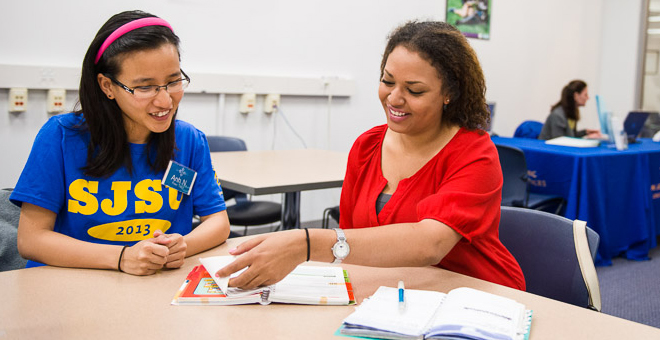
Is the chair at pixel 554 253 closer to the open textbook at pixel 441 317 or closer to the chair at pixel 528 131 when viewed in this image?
the open textbook at pixel 441 317

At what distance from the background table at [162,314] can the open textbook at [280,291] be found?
0.06 feet

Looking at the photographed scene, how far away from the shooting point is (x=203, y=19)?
3.83 metres

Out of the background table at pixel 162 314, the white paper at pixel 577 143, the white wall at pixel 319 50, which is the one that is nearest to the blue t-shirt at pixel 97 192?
the background table at pixel 162 314

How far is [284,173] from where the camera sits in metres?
2.73

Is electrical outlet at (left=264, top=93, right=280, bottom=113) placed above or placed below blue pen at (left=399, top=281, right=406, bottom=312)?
above

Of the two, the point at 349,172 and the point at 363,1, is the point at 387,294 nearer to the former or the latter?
the point at 349,172

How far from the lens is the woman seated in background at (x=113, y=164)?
1.31m

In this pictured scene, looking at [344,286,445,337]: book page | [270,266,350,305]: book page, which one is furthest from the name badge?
[344,286,445,337]: book page

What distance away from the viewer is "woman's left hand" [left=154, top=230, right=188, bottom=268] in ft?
4.24

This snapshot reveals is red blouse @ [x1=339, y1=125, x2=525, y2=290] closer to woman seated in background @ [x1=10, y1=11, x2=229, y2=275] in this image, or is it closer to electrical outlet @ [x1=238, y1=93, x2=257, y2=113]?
woman seated in background @ [x1=10, y1=11, x2=229, y2=275]

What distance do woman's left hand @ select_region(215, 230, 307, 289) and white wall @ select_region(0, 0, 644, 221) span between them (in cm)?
274

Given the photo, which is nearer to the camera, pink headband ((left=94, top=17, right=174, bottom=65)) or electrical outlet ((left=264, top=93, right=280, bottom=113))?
pink headband ((left=94, top=17, right=174, bottom=65))

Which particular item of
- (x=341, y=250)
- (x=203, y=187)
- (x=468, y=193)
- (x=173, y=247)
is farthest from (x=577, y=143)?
(x=173, y=247)

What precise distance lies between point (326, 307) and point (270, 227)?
335cm
